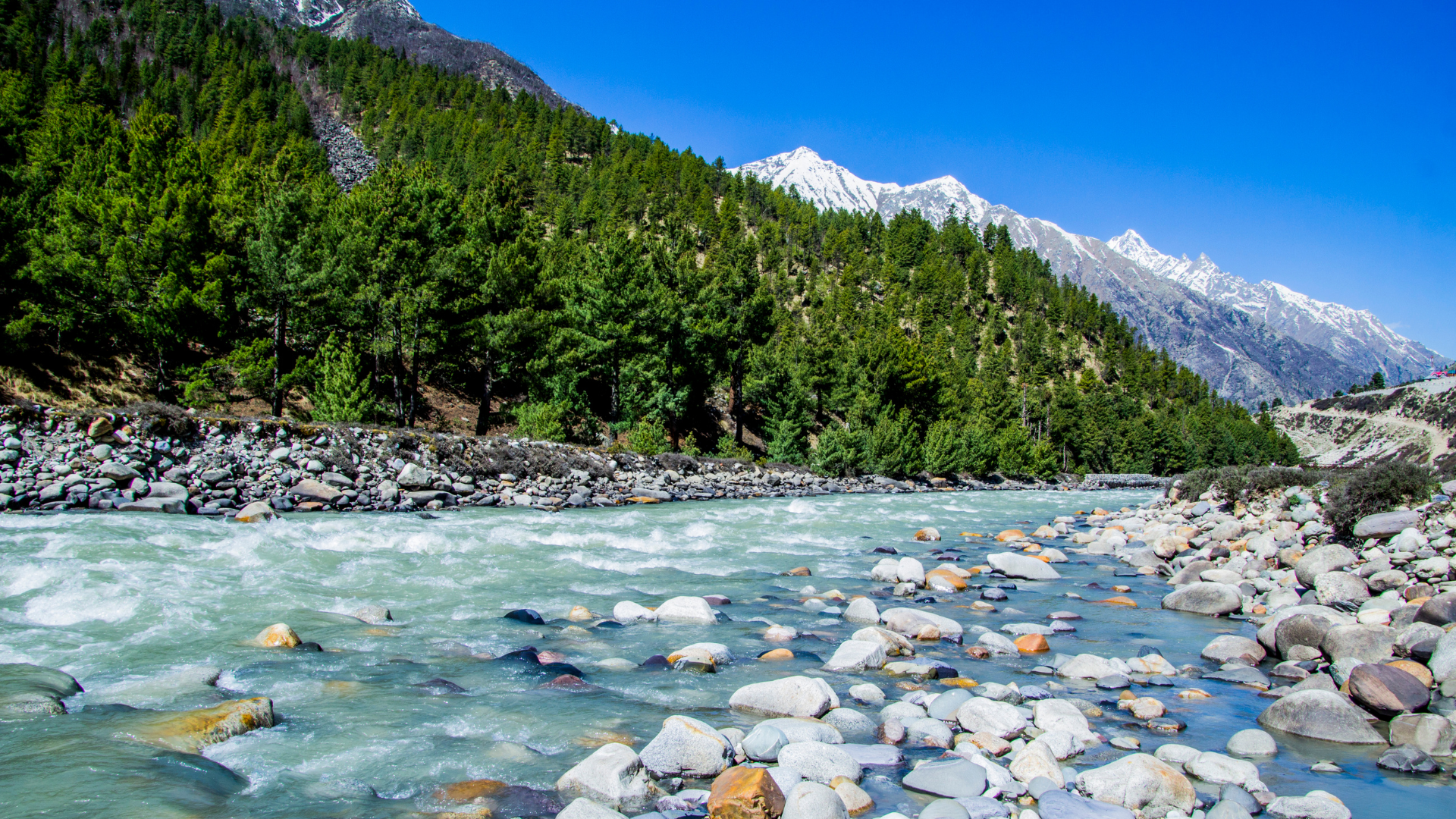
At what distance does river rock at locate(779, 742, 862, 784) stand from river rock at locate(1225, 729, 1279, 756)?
2854 millimetres

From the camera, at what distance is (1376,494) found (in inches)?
494

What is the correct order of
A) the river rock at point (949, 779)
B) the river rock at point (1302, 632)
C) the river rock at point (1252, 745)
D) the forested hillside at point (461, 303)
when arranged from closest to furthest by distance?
the river rock at point (949, 779)
the river rock at point (1252, 745)
the river rock at point (1302, 632)
the forested hillside at point (461, 303)

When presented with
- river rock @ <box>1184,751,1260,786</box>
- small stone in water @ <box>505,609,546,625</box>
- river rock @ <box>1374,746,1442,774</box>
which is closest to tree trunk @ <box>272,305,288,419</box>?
small stone in water @ <box>505,609,546,625</box>

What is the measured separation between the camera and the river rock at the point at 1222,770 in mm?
4348

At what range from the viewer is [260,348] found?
26594 mm

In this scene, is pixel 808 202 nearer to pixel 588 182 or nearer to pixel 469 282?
pixel 588 182

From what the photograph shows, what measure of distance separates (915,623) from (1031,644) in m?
1.28

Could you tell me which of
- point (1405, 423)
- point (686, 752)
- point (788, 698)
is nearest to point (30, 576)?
point (686, 752)

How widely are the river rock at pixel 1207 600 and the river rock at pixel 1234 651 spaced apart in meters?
2.23

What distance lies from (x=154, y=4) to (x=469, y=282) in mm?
165107

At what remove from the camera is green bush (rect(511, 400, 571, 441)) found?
27.9m

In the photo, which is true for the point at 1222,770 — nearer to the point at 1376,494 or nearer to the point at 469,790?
the point at 469,790

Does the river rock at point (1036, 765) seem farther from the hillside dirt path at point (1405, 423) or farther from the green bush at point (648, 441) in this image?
the hillside dirt path at point (1405, 423)

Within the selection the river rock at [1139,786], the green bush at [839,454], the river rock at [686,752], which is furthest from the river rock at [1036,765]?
the green bush at [839,454]
